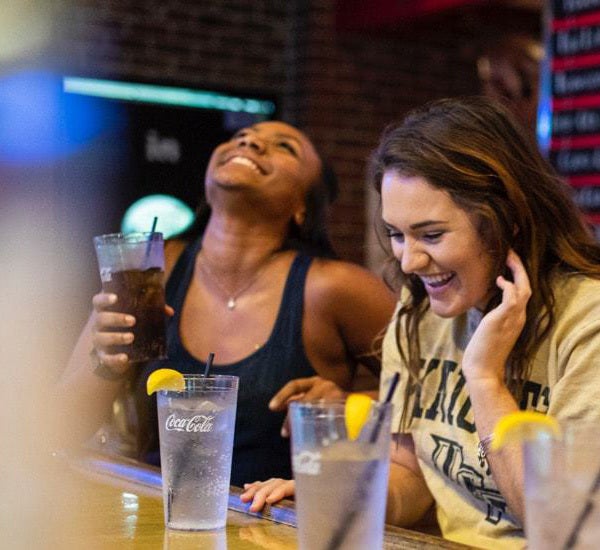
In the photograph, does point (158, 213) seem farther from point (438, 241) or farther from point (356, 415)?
point (356, 415)

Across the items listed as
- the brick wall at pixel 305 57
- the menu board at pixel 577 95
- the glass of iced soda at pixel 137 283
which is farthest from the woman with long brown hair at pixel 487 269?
the brick wall at pixel 305 57

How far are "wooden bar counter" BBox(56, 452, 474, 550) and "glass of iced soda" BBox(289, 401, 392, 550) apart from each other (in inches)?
8.3

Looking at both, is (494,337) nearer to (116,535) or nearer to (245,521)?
(245,521)

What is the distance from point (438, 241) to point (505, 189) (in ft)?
0.49

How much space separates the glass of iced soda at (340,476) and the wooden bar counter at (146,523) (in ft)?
0.69

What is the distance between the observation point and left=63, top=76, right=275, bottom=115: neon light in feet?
16.8

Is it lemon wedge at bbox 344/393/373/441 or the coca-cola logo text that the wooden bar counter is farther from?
lemon wedge at bbox 344/393/373/441

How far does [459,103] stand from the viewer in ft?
6.30

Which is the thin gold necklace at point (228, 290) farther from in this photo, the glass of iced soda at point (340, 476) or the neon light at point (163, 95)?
the neon light at point (163, 95)

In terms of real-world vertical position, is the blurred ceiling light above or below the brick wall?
below

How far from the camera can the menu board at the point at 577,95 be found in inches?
151

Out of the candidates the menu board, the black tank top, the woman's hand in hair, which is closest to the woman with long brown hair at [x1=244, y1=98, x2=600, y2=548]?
the woman's hand in hair

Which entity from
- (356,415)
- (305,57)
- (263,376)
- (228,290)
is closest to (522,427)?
(356,415)

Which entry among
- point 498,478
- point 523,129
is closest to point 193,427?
point 498,478
